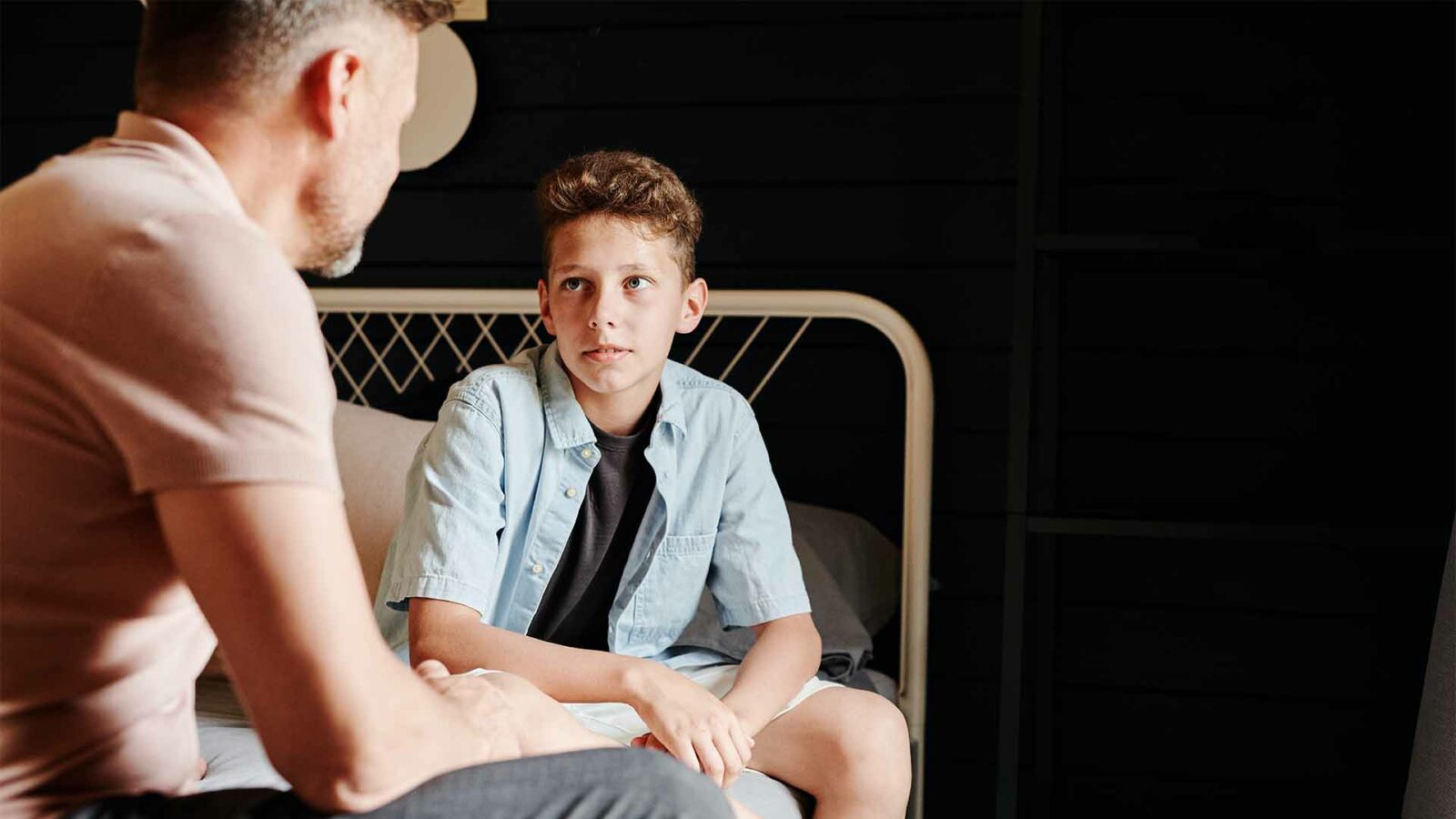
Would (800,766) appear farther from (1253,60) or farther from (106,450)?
(1253,60)

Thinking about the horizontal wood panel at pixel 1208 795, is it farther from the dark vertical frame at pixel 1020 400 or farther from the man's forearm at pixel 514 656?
the man's forearm at pixel 514 656

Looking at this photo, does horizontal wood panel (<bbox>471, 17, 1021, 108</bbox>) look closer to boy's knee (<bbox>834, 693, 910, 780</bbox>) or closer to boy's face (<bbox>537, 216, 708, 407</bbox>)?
boy's face (<bbox>537, 216, 708, 407</bbox>)

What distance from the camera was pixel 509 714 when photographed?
3.29 feet

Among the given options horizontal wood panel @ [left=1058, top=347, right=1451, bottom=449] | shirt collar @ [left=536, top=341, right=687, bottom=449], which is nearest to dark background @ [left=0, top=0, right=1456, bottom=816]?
horizontal wood panel @ [left=1058, top=347, right=1451, bottom=449]

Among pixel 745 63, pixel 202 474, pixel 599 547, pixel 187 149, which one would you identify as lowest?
pixel 599 547

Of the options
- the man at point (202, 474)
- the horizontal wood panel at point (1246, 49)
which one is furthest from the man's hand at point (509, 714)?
the horizontal wood panel at point (1246, 49)

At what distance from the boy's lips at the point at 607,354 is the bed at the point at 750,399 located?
48 centimetres

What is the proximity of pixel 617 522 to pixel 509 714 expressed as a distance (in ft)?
2.26

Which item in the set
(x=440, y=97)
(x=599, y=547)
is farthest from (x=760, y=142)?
(x=599, y=547)

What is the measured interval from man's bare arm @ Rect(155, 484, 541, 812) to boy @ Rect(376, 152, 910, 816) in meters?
0.60

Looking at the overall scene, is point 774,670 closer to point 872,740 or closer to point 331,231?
point 872,740

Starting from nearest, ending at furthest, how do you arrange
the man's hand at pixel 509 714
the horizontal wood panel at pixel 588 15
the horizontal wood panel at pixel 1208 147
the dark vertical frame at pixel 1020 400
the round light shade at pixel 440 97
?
the man's hand at pixel 509 714, the dark vertical frame at pixel 1020 400, the horizontal wood panel at pixel 1208 147, the horizontal wood panel at pixel 588 15, the round light shade at pixel 440 97

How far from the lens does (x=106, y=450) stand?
792 millimetres

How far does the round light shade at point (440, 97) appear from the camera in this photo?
237 cm
